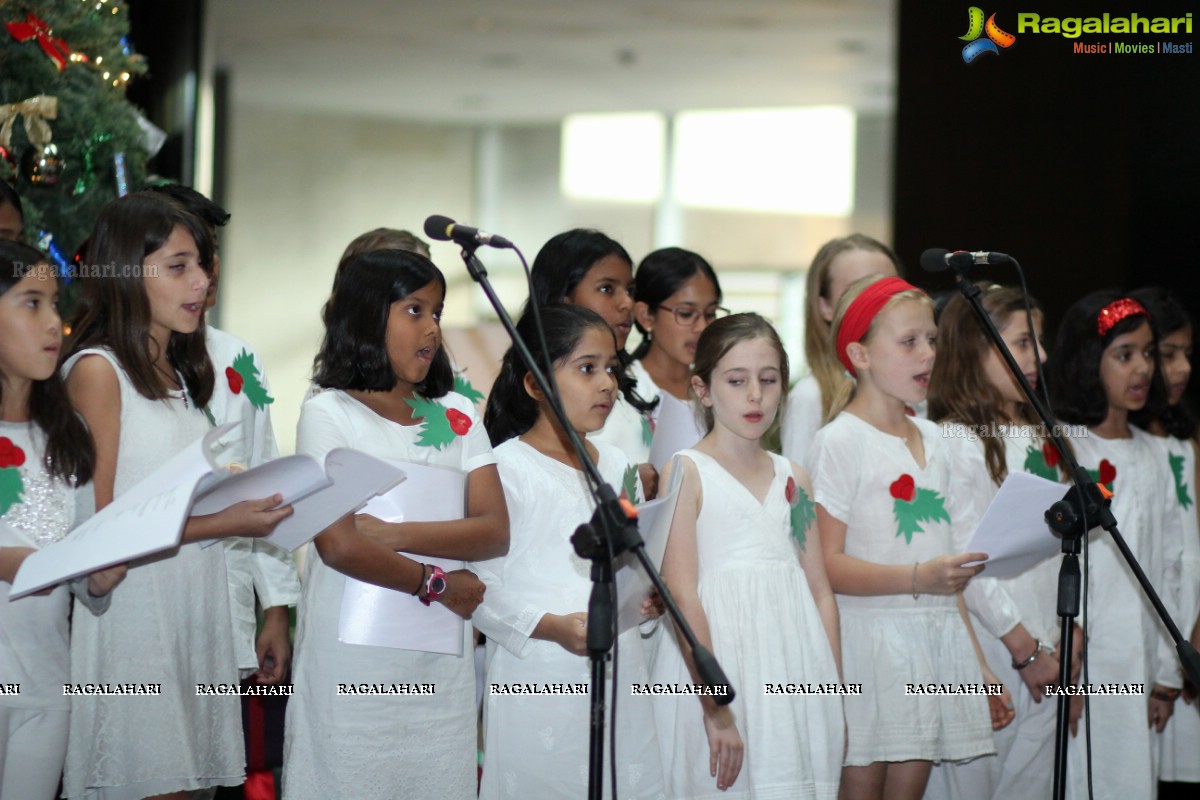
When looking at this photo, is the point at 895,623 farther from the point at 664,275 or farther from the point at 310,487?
the point at 310,487

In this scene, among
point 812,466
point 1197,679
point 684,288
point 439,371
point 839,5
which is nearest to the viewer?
point 1197,679

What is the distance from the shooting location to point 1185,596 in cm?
350

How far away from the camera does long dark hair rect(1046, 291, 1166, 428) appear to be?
3449mm

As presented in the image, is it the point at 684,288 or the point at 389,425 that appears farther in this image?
the point at 684,288

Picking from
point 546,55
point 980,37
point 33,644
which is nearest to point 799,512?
point 33,644

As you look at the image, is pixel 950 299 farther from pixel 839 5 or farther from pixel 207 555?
pixel 839 5

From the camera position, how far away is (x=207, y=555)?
238 centimetres

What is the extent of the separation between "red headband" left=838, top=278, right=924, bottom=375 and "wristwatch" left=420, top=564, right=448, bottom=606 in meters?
1.17

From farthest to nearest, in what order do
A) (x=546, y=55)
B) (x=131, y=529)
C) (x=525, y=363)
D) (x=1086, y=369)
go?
1. (x=546, y=55)
2. (x=1086, y=369)
3. (x=525, y=363)
4. (x=131, y=529)

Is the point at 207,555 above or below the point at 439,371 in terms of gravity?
below

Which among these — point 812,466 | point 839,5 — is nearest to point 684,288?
point 812,466

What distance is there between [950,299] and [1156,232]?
131 cm

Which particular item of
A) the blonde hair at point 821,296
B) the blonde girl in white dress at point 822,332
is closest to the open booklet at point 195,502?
the blonde girl in white dress at point 822,332

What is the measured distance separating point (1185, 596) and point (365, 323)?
2384 millimetres
